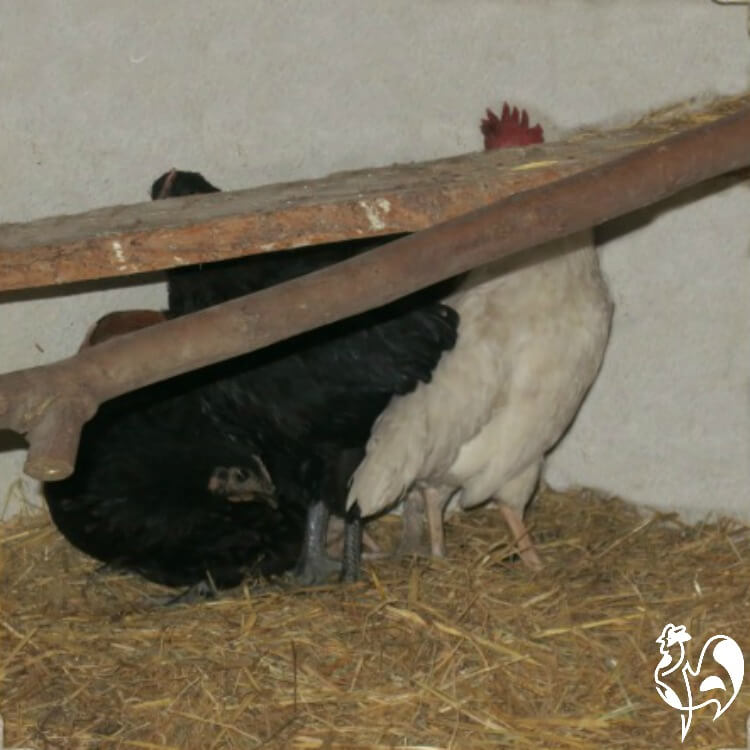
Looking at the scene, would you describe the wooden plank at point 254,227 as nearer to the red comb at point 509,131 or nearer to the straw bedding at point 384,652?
the red comb at point 509,131

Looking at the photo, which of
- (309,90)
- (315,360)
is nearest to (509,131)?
(309,90)

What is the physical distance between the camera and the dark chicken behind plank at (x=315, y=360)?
2.82m

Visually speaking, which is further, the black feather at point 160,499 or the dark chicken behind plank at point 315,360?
the black feather at point 160,499

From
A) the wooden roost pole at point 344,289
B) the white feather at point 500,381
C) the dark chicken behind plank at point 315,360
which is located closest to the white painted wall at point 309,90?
the dark chicken behind plank at point 315,360

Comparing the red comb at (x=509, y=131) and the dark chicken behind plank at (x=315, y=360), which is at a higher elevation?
the red comb at (x=509, y=131)

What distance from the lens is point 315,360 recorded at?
2.83 meters

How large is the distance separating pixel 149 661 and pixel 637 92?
Result: 1.66 metres

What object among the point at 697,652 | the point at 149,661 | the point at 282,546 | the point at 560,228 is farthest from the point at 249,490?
the point at 560,228

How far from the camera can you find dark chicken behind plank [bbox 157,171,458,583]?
2.82 metres

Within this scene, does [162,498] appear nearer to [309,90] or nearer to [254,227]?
[254,227]

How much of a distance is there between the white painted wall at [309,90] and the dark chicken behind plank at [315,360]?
0.82ft

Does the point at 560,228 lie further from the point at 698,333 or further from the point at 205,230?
the point at 698,333

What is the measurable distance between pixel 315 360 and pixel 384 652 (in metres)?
0.63

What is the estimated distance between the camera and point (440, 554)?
3.13 m
